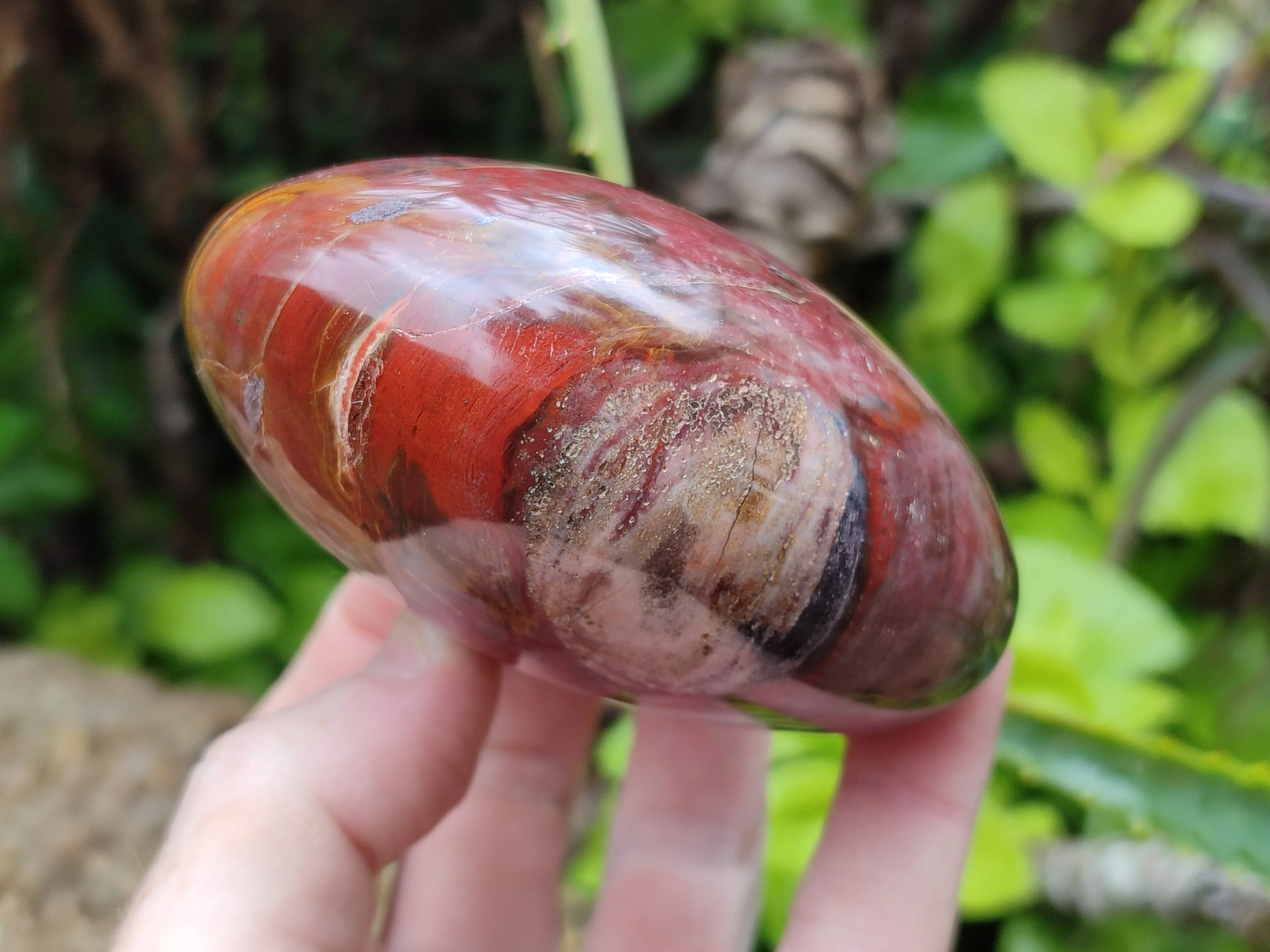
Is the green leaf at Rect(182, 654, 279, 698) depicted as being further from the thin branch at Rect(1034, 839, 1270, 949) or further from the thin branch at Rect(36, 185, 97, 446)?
the thin branch at Rect(1034, 839, 1270, 949)

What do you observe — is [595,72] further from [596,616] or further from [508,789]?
[508,789]

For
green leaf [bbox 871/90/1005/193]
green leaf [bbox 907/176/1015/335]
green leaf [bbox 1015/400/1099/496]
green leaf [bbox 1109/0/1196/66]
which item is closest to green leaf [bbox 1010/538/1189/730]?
green leaf [bbox 1015/400/1099/496]

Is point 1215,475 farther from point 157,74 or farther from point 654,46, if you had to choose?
point 157,74

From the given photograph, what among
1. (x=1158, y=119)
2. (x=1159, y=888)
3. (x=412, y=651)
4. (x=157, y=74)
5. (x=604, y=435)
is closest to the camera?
(x=604, y=435)

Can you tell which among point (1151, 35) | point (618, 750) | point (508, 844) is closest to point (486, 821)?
point (508, 844)

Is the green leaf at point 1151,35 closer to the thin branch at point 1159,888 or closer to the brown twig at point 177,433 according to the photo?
the thin branch at point 1159,888

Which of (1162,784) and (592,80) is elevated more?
(592,80)
